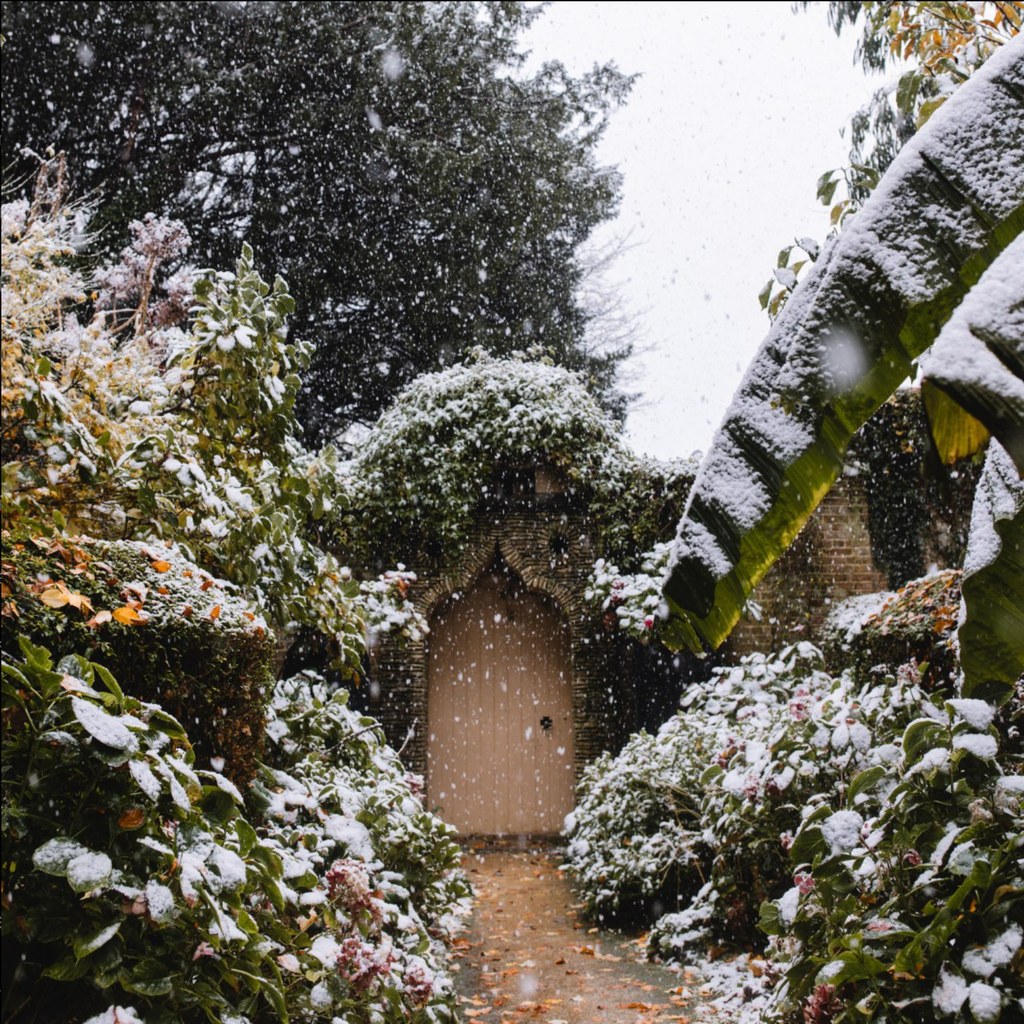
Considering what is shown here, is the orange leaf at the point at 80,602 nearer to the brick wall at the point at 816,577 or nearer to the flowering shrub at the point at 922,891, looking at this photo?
the flowering shrub at the point at 922,891

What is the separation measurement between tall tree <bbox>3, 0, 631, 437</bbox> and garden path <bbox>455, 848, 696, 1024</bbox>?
30.0 ft

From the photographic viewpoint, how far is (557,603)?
958 cm

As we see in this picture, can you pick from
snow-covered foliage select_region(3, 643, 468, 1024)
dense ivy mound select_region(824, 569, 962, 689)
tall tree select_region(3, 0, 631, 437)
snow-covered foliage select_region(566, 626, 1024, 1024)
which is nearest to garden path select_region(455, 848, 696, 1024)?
snow-covered foliage select_region(566, 626, 1024, 1024)

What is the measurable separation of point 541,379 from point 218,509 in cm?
631

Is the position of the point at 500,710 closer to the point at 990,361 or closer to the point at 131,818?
the point at 131,818

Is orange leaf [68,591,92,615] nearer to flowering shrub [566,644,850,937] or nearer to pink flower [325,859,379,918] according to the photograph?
pink flower [325,859,379,918]

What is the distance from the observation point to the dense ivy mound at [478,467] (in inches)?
363

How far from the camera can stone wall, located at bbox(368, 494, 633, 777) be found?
30.0 feet

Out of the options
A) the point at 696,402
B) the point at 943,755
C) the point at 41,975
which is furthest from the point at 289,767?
the point at 696,402

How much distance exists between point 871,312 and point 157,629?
207 centimetres

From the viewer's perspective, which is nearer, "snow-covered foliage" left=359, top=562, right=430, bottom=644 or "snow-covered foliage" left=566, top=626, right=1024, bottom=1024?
"snow-covered foliage" left=566, top=626, right=1024, bottom=1024

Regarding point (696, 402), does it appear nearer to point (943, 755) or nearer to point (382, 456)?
point (382, 456)

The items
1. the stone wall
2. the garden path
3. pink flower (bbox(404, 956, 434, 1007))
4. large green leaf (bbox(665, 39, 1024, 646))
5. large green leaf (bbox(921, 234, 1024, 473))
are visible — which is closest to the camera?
large green leaf (bbox(921, 234, 1024, 473))

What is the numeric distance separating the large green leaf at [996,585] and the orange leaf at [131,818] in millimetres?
1798
